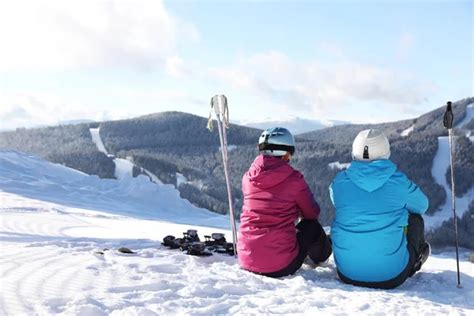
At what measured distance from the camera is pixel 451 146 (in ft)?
18.0

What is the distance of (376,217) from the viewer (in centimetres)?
506

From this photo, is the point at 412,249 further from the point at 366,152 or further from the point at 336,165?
the point at 336,165

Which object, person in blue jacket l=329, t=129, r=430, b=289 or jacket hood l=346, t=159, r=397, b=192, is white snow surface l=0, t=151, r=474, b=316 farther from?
jacket hood l=346, t=159, r=397, b=192

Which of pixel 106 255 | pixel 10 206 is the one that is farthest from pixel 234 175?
pixel 106 255

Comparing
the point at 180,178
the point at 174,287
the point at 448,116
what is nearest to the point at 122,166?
the point at 180,178

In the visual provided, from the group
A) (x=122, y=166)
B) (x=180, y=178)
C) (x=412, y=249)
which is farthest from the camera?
(x=180, y=178)

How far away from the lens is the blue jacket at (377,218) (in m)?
5.04

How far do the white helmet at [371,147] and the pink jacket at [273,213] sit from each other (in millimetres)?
730

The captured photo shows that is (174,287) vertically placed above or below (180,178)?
below

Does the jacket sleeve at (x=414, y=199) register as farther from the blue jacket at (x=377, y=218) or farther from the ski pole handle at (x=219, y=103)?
the ski pole handle at (x=219, y=103)

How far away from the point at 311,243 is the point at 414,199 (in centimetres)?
129

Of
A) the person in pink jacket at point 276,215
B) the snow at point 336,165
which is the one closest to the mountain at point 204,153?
the snow at point 336,165

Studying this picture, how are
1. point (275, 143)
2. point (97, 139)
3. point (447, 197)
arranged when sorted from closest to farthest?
1. point (275, 143)
2. point (447, 197)
3. point (97, 139)

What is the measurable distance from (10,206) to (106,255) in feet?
31.6
